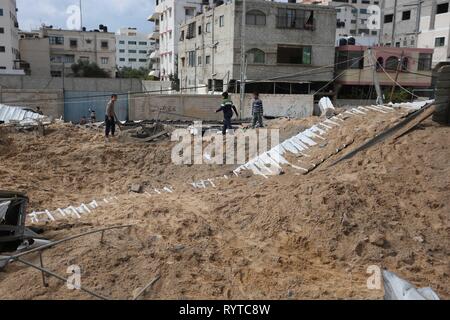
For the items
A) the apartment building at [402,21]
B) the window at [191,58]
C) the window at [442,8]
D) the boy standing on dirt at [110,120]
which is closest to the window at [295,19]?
the window at [191,58]


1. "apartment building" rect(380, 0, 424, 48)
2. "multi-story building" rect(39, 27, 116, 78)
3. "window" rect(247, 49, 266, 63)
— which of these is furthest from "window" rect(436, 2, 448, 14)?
"multi-story building" rect(39, 27, 116, 78)

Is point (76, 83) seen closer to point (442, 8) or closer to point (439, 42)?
point (439, 42)

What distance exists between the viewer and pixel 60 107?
26484 millimetres

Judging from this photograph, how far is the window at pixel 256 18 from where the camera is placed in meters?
32.5

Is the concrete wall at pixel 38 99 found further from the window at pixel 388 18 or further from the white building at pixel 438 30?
the window at pixel 388 18

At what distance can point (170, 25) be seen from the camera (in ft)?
165

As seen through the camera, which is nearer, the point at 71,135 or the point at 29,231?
the point at 29,231

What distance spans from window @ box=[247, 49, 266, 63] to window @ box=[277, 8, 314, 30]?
8.18 ft

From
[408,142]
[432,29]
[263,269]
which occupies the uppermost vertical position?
[432,29]

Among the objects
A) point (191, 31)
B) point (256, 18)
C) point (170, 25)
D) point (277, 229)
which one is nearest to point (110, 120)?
point (277, 229)

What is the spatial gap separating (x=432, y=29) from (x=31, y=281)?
145 ft

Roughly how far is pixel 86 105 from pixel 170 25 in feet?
86.8
